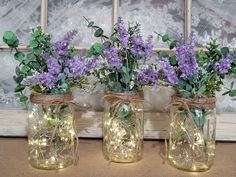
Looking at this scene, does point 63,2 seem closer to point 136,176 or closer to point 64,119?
point 64,119

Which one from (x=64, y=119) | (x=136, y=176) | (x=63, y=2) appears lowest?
(x=136, y=176)

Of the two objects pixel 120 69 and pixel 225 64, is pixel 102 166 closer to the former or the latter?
pixel 120 69

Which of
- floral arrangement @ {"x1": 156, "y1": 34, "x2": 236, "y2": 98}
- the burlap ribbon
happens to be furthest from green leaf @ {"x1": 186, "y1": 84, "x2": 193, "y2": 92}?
the burlap ribbon

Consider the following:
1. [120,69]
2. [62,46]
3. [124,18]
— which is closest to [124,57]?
[120,69]

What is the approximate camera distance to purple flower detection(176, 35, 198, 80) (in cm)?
83

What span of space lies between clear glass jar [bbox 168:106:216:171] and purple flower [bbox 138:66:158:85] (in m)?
0.10

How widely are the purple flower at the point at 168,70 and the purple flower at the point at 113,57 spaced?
10 centimetres

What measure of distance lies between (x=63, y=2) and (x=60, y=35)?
0.35 ft

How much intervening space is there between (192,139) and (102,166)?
0.80 feet

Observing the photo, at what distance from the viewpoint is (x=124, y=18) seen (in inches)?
44.4

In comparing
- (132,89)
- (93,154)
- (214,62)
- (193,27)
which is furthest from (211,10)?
(93,154)

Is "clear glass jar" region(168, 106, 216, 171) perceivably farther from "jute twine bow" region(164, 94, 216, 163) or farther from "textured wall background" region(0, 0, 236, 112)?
"textured wall background" region(0, 0, 236, 112)

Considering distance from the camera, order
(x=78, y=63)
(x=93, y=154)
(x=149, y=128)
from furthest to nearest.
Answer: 1. (x=149, y=128)
2. (x=93, y=154)
3. (x=78, y=63)

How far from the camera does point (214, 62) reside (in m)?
0.87
